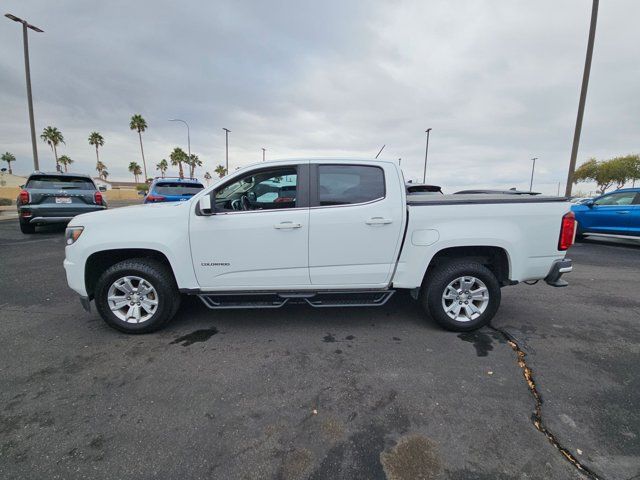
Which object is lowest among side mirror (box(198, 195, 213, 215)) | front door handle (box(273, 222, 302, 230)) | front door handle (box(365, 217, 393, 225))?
front door handle (box(273, 222, 302, 230))

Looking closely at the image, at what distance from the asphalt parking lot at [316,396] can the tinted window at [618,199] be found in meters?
6.50

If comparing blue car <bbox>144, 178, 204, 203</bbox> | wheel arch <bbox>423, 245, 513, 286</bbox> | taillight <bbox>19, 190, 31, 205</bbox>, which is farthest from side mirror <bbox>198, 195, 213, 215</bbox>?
taillight <bbox>19, 190, 31, 205</bbox>

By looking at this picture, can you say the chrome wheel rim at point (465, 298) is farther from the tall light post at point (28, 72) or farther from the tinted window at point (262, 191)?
the tall light post at point (28, 72)

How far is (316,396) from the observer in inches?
98.8

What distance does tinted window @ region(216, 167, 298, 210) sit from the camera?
11.5 feet

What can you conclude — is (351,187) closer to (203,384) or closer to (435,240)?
(435,240)

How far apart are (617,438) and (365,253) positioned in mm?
2275

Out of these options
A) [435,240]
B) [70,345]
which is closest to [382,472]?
[435,240]

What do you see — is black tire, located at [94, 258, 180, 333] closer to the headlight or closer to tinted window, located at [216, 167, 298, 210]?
the headlight

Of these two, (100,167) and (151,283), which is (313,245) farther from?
(100,167)

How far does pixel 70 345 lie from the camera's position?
327 cm

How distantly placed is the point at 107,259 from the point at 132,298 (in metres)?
0.58

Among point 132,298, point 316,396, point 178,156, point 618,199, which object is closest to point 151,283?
point 132,298

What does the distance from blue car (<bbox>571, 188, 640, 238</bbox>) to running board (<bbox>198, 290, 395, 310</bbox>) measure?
352 inches
